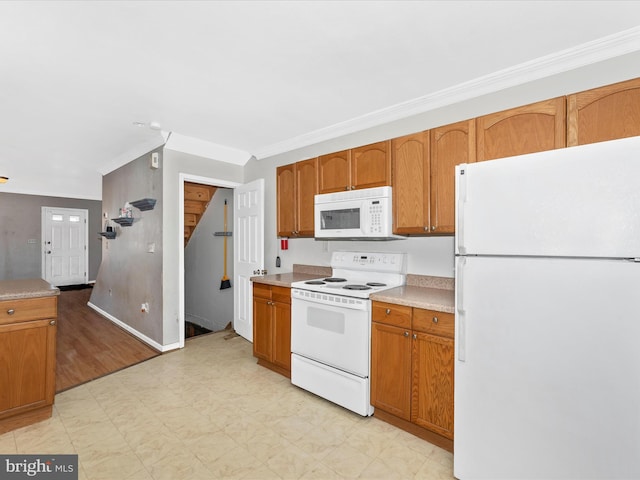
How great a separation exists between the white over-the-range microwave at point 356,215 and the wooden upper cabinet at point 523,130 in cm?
76

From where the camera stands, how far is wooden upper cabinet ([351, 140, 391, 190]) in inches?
103

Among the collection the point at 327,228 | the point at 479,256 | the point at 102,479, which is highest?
the point at 327,228

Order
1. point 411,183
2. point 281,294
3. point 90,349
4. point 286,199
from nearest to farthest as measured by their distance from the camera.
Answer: point 411,183 < point 281,294 < point 286,199 < point 90,349

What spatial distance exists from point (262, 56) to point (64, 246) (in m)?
8.63

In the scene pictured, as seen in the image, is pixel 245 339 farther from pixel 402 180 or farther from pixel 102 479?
pixel 402 180

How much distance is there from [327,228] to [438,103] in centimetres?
139

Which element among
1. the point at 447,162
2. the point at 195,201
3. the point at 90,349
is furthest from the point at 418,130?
the point at 90,349

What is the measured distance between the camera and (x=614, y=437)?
1.30 m

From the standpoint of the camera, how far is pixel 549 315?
1440 mm

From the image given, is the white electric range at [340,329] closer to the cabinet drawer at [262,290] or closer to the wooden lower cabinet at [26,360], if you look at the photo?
the cabinet drawer at [262,290]

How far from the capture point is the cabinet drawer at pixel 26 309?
2139 millimetres

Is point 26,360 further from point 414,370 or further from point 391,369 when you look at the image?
point 414,370

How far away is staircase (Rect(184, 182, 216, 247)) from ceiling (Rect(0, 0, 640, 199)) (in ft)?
5.37

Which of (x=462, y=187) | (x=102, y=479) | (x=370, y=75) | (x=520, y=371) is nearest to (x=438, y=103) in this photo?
(x=370, y=75)
